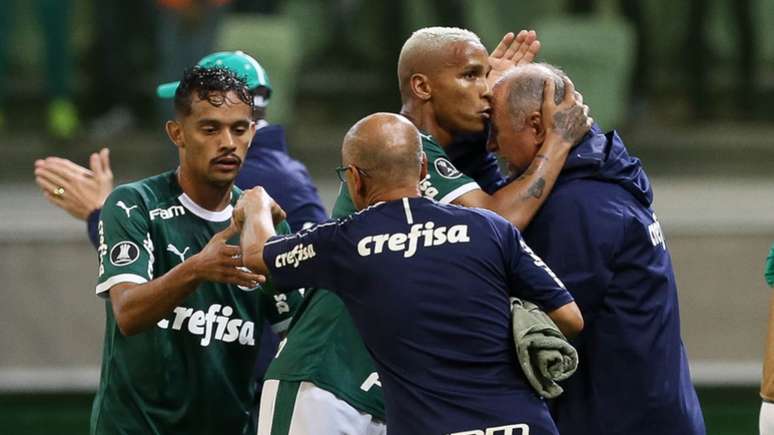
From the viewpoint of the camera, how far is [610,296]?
3959mm

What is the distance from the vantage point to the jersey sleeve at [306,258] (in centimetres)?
359

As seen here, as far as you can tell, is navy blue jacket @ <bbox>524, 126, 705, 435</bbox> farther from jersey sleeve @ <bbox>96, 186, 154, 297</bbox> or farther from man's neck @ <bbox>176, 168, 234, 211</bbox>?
jersey sleeve @ <bbox>96, 186, 154, 297</bbox>

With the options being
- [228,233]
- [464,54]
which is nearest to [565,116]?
[464,54]

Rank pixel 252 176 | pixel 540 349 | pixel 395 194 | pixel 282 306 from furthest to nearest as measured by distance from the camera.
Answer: pixel 252 176
pixel 282 306
pixel 395 194
pixel 540 349

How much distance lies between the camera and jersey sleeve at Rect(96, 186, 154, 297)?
3949 mm

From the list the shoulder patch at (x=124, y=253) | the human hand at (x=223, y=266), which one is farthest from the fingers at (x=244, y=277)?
the shoulder patch at (x=124, y=253)

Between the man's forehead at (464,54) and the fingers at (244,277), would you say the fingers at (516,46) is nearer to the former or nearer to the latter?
the man's forehead at (464,54)

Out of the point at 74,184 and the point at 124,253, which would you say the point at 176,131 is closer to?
the point at 124,253

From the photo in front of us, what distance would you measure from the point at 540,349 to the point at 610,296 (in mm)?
554

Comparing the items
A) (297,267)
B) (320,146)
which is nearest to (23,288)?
(320,146)

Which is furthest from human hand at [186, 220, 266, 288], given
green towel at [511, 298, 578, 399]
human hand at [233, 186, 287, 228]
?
green towel at [511, 298, 578, 399]

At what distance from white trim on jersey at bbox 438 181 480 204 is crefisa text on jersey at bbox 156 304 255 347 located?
71 centimetres

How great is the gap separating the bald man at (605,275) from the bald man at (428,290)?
1.21ft

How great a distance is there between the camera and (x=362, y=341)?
3.95 m
